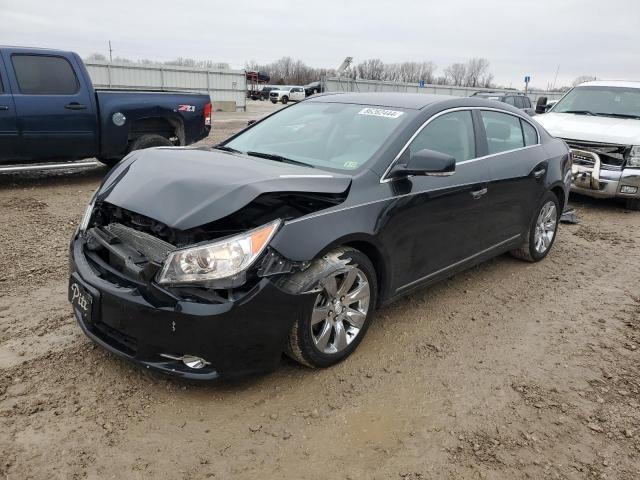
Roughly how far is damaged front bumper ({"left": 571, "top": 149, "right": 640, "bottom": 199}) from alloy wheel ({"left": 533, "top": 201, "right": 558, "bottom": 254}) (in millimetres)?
2573

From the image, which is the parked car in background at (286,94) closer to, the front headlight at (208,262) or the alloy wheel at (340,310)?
the alloy wheel at (340,310)

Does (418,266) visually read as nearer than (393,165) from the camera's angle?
No

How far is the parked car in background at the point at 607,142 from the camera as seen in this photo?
7723mm

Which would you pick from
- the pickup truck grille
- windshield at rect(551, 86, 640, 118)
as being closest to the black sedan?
the pickup truck grille

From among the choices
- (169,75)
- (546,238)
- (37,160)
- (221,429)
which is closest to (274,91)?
(169,75)

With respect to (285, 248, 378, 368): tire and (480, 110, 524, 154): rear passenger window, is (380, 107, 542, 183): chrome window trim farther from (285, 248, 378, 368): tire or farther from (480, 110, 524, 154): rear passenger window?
(285, 248, 378, 368): tire

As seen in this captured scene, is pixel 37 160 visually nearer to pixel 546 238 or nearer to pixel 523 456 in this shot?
pixel 546 238

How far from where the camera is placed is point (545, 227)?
557 cm

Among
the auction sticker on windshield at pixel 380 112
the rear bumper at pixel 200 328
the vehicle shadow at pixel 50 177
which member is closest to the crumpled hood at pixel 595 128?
the auction sticker on windshield at pixel 380 112

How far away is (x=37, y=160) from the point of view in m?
7.69

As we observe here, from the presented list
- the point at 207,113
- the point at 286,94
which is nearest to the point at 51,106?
the point at 207,113

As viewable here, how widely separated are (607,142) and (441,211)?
5.33 metres

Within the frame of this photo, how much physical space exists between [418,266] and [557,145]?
A: 9.36 ft

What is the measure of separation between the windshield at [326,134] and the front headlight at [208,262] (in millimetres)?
1092
